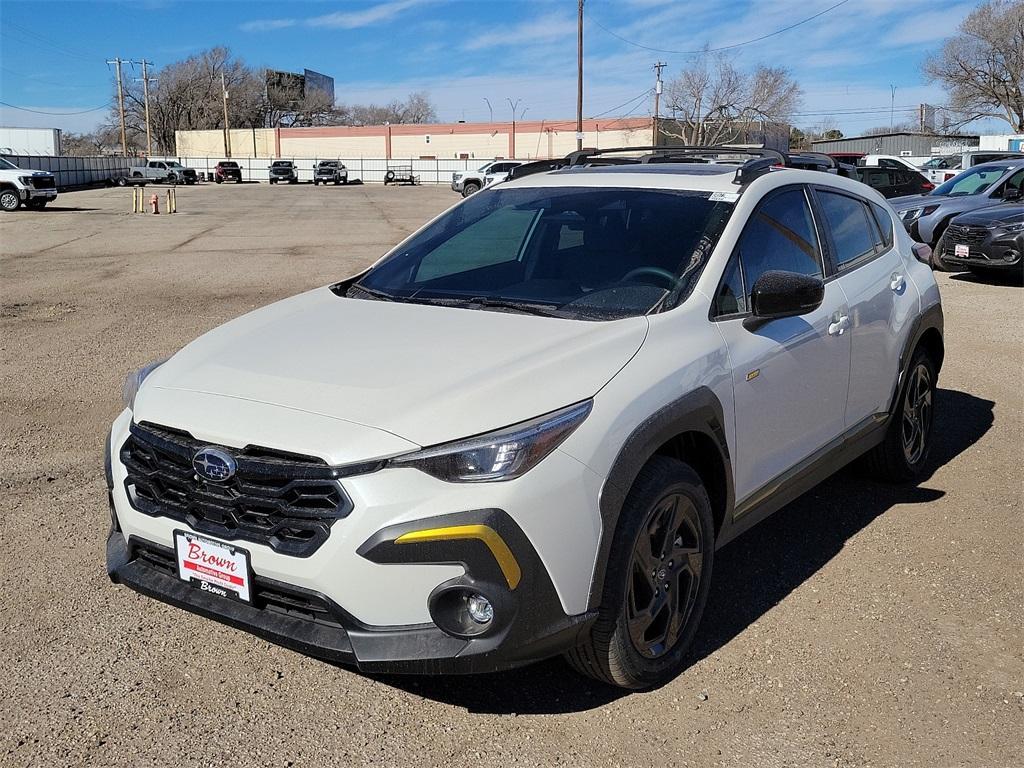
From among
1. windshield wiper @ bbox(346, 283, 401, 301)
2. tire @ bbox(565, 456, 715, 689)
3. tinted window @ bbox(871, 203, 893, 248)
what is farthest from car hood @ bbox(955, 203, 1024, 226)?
tire @ bbox(565, 456, 715, 689)

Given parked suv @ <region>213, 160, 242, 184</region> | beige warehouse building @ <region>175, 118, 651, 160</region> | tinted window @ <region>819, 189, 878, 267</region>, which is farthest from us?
beige warehouse building @ <region>175, 118, 651, 160</region>

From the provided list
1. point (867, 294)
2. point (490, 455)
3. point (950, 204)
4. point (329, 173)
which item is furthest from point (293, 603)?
point (329, 173)

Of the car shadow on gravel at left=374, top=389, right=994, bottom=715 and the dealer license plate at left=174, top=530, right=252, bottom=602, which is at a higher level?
the dealer license plate at left=174, top=530, right=252, bottom=602

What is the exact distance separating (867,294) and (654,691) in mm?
2331

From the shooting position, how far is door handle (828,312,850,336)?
426 centimetres

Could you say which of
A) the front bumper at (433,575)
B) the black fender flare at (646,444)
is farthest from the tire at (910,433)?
the front bumper at (433,575)

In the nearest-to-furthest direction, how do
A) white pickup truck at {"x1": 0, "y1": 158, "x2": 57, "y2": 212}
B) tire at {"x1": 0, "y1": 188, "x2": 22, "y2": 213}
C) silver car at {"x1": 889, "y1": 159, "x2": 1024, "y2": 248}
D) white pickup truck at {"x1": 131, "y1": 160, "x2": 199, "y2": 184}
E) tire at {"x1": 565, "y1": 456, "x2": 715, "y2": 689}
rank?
tire at {"x1": 565, "y1": 456, "x2": 715, "y2": 689} → silver car at {"x1": 889, "y1": 159, "x2": 1024, "y2": 248} → white pickup truck at {"x1": 0, "y1": 158, "x2": 57, "y2": 212} → tire at {"x1": 0, "y1": 188, "x2": 22, "y2": 213} → white pickup truck at {"x1": 131, "y1": 160, "x2": 199, "y2": 184}

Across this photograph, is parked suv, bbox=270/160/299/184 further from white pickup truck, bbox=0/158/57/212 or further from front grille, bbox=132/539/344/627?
front grille, bbox=132/539/344/627

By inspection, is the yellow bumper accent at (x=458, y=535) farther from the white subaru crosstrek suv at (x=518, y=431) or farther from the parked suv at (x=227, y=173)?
the parked suv at (x=227, y=173)

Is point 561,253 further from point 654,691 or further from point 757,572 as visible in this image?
point 654,691

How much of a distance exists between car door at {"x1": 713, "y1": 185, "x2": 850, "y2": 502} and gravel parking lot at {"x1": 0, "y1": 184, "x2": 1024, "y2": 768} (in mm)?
621

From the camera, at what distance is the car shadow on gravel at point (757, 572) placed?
331 cm

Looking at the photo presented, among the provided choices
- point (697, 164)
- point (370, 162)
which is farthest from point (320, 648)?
point (370, 162)

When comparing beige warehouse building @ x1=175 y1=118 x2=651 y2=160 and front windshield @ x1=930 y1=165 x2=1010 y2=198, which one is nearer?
front windshield @ x1=930 y1=165 x2=1010 y2=198
